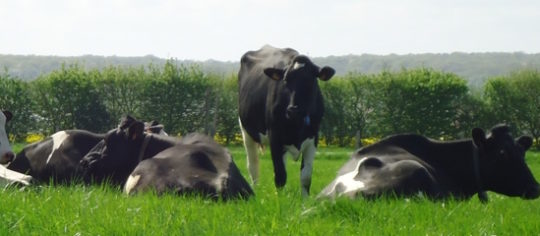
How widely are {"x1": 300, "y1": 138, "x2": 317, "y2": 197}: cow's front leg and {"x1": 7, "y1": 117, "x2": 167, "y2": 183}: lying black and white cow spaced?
2.91m

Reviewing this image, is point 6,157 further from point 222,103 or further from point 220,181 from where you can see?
point 222,103

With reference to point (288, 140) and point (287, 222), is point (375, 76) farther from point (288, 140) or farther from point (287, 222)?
point (287, 222)

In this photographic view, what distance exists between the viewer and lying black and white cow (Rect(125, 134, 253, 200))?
24.6 ft

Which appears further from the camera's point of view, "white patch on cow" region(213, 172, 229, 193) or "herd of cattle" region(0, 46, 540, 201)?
"herd of cattle" region(0, 46, 540, 201)

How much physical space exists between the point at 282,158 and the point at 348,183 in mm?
3597

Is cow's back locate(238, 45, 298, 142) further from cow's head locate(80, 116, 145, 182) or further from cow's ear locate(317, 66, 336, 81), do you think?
cow's head locate(80, 116, 145, 182)

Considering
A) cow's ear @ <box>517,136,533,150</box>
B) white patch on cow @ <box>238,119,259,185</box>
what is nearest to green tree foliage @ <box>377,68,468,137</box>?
white patch on cow @ <box>238,119,259,185</box>

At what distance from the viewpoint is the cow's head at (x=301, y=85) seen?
11148mm

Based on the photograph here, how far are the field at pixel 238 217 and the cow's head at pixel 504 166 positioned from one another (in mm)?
1892

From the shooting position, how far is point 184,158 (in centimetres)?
822

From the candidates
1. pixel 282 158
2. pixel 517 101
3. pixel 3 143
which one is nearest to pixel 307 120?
pixel 282 158

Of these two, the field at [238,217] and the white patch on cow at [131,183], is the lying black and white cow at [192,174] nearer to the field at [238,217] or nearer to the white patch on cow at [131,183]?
the white patch on cow at [131,183]

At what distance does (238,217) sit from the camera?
635 cm

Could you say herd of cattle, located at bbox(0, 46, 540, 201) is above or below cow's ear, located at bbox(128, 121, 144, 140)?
below
